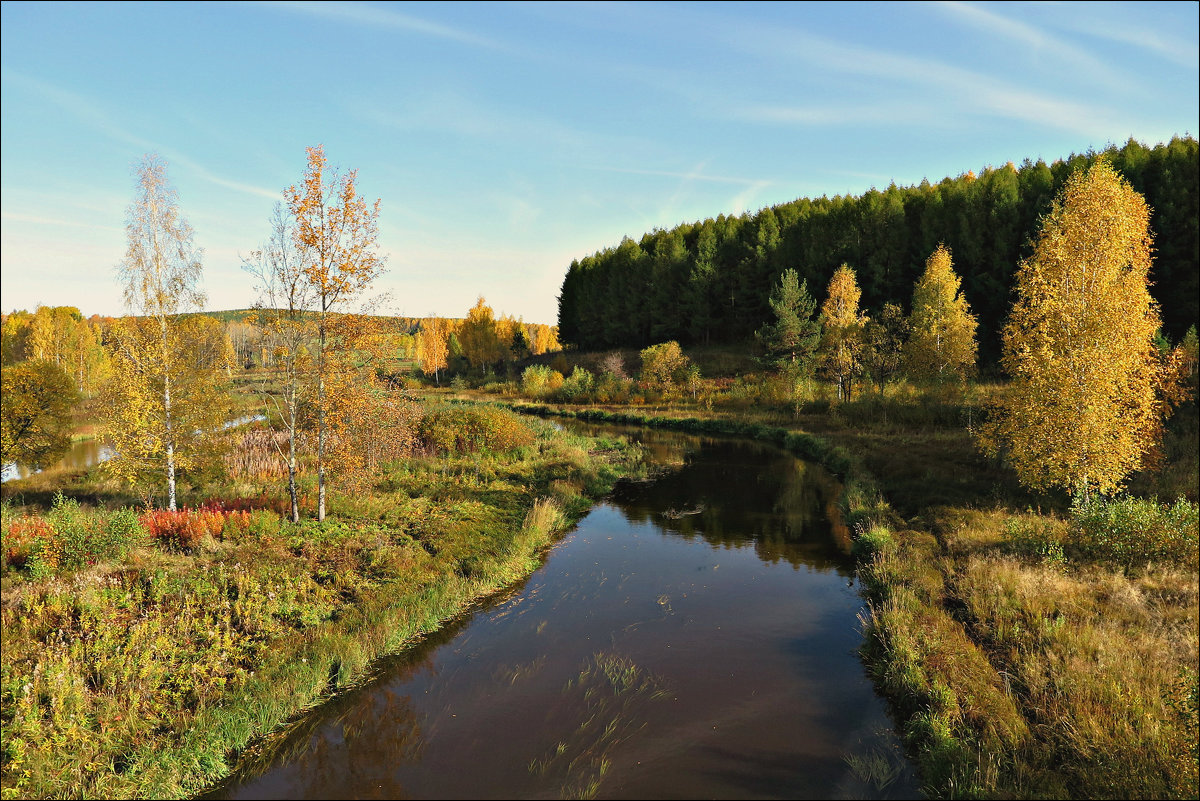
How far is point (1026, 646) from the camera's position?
32.0ft

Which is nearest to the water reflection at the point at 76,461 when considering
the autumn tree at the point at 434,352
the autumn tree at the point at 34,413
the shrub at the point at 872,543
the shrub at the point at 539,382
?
the autumn tree at the point at 34,413

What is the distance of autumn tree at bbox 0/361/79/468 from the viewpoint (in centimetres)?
2045

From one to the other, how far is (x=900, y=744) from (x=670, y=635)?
4.46m

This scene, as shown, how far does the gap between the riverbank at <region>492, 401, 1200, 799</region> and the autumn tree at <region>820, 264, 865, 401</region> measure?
21.8 metres

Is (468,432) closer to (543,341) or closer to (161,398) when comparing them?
(161,398)

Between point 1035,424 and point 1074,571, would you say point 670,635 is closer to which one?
point 1074,571

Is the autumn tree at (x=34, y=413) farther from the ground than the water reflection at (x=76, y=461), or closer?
farther from the ground

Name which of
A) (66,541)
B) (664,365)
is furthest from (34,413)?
(664,365)

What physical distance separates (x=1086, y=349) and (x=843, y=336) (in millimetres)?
25989

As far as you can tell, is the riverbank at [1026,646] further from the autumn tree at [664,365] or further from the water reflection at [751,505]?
the autumn tree at [664,365]

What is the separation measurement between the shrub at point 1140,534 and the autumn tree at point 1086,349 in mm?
1299

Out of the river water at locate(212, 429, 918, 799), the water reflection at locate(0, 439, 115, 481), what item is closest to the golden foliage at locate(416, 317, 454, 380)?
the water reflection at locate(0, 439, 115, 481)

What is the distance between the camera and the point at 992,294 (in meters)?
49.4

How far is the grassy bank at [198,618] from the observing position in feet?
24.5
